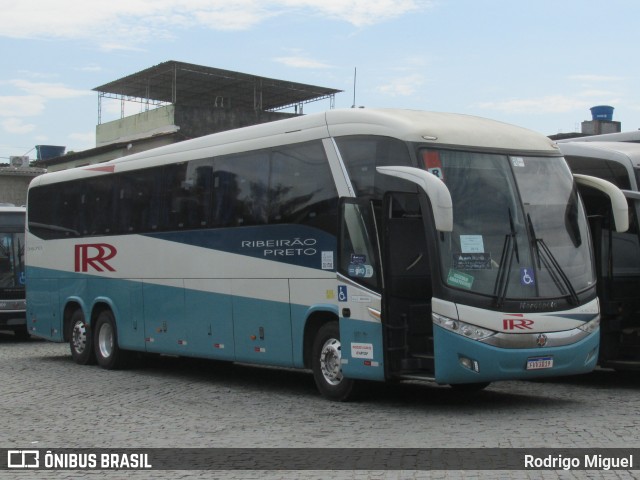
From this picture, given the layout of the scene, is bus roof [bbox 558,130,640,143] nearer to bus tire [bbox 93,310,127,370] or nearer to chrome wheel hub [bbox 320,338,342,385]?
chrome wheel hub [bbox 320,338,342,385]

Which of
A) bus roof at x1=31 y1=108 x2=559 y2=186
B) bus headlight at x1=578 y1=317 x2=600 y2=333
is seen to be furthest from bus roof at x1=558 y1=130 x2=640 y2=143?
bus headlight at x1=578 y1=317 x2=600 y2=333

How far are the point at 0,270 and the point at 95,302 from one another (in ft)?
25.0

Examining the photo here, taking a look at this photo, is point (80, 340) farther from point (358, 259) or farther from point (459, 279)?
point (459, 279)

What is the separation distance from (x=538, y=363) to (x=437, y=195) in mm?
2253

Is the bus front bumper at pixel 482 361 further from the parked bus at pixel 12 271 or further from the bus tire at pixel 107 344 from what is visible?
the parked bus at pixel 12 271

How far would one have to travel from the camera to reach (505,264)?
12.3 m

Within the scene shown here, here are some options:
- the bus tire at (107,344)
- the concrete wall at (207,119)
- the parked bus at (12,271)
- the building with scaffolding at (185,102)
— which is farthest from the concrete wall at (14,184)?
the bus tire at (107,344)

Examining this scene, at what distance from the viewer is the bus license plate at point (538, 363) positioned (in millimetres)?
12078

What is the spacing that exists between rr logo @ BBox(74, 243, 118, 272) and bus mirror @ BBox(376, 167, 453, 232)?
868cm

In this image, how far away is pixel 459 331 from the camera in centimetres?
1195

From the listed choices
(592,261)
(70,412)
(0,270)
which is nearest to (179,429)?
(70,412)

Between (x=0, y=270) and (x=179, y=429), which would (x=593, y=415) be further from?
(x=0, y=270)

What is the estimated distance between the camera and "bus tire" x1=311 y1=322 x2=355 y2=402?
529 inches

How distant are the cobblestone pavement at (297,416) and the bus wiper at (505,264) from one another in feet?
4.43
